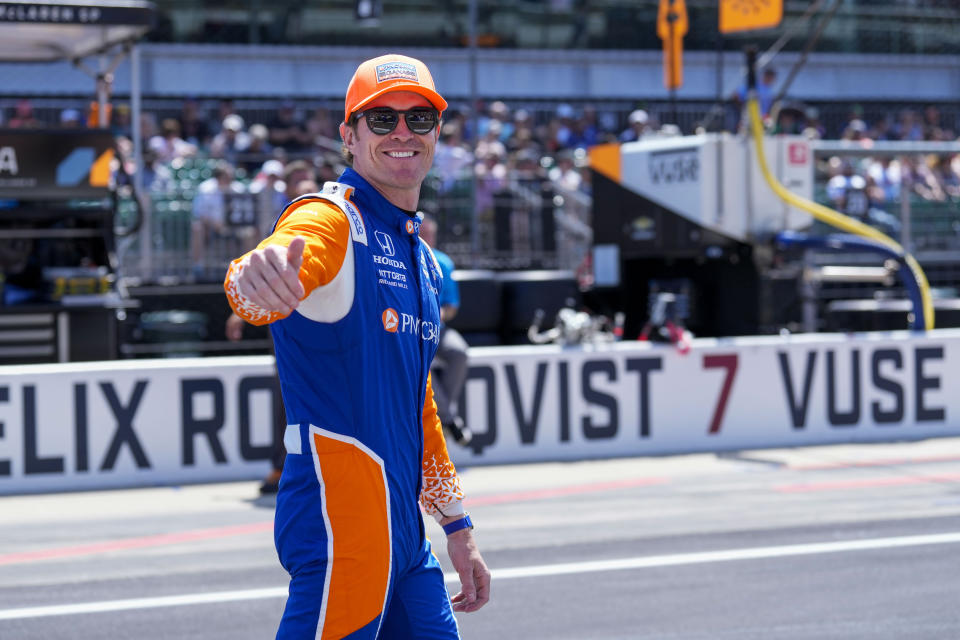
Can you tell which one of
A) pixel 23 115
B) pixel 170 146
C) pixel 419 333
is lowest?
pixel 419 333

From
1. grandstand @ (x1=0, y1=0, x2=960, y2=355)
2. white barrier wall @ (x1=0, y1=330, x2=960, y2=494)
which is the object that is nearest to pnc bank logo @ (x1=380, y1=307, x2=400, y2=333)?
white barrier wall @ (x1=0, y1=330, x2=960, y2=494)

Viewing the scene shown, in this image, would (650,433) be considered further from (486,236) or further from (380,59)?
(380,59)

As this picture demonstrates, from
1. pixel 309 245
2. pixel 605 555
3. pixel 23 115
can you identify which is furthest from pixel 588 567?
pixel 23 115

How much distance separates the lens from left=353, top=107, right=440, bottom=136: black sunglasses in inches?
126

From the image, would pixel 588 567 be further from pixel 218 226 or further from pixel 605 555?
pixel 218 226

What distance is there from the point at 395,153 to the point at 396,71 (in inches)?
7.5

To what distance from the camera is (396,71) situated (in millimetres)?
3234

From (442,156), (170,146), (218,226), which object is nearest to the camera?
(218,226)

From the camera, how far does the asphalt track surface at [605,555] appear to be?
5.96 metres

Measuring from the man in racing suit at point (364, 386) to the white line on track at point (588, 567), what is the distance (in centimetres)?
296

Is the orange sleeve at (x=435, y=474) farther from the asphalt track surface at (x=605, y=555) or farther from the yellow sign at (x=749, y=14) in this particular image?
the yellow sign at (x=749, y=14)

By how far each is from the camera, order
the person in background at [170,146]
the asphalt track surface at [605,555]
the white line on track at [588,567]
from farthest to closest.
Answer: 1. the person in background at [170,146]
2. the white line on track at [588,567]
3. the asphalt track surface at [605,555]

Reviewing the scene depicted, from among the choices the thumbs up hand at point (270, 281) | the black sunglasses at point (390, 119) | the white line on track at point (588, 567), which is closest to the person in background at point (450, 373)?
the white line on track at point (588, 567)

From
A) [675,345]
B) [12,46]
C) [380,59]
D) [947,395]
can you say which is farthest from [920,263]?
[380,59]
